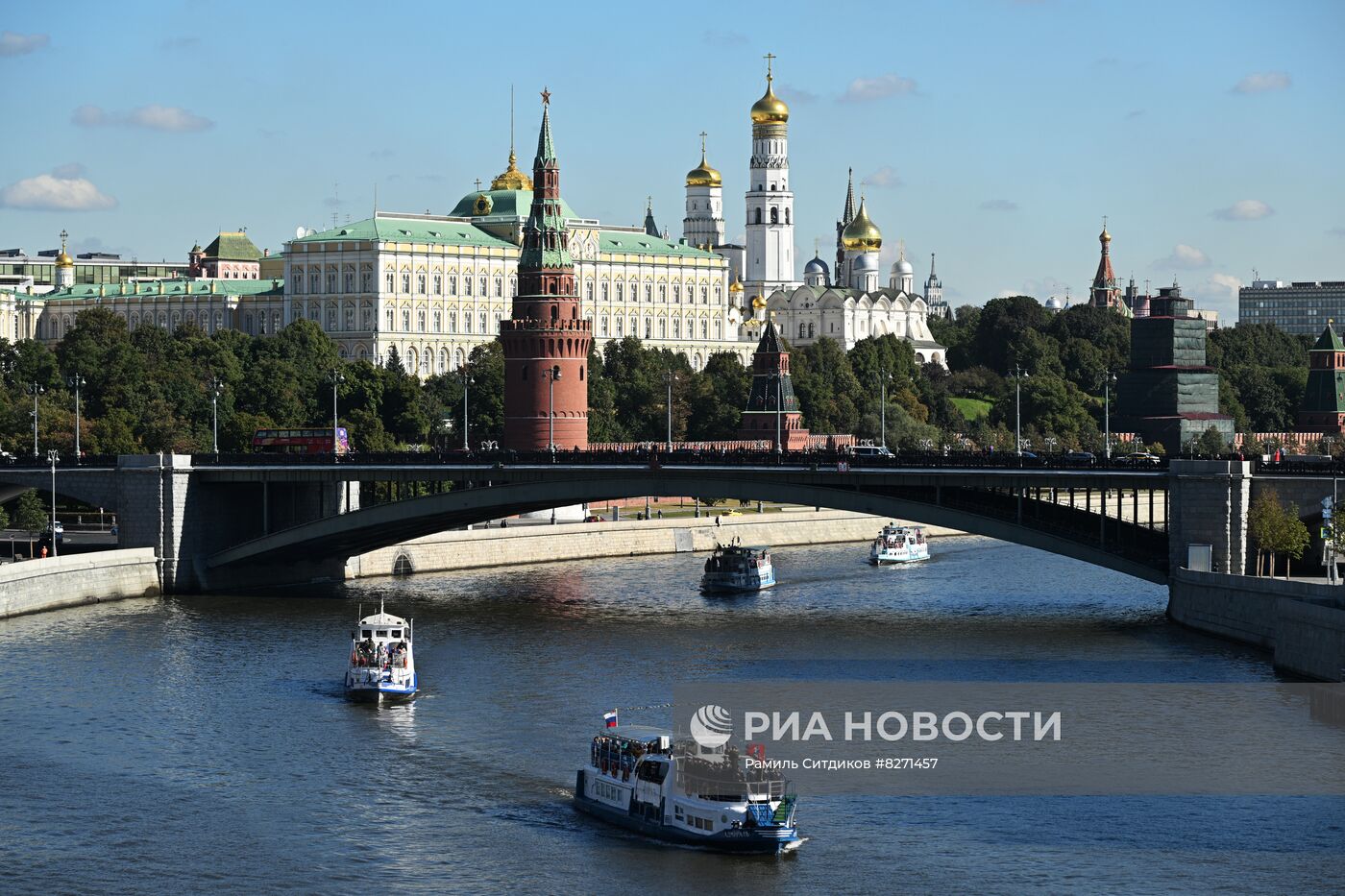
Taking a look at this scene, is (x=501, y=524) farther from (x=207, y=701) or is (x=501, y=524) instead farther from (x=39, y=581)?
(x=207, y=701)

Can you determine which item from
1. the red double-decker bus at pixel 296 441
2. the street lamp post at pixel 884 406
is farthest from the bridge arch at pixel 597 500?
the street lamp post at pixel 884 406

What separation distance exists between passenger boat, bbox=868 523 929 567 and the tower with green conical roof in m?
69.3

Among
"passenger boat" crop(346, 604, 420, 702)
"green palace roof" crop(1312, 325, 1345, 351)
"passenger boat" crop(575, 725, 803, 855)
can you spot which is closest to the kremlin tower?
"passenger boat" crop(346, 604, 420, 702)

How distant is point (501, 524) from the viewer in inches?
4060

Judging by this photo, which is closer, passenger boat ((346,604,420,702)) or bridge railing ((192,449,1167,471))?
passenger boat ((346,604,420,702))

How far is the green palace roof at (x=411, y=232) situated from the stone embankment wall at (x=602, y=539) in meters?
77.9

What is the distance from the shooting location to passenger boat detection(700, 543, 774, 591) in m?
87.4

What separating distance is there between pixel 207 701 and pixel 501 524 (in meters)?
42.4

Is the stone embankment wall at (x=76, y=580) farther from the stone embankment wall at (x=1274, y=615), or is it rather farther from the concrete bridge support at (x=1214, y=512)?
the concrete bridge support at (x=1214, y=512)

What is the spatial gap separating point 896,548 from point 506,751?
4784 centimetres

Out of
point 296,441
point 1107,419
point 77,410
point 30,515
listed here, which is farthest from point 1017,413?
point 30,515

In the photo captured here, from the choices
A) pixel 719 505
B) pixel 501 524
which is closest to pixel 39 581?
pixel 501 524

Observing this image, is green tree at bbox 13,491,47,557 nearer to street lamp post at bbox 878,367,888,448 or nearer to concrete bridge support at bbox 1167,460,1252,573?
street lamp post at bbox 878,367,888,448

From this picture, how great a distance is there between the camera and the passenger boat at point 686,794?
45719mm
